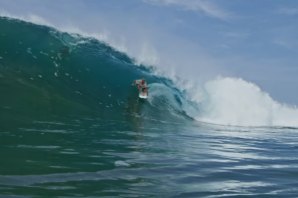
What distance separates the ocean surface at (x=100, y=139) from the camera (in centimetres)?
688

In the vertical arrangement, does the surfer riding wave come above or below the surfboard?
above

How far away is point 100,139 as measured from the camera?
36.5 feet

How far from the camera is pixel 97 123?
1448 cm

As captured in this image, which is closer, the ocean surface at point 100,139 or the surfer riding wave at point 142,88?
the ocean surface at point 100,139

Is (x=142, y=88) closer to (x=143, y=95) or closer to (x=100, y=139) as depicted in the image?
(x=143, y=95)

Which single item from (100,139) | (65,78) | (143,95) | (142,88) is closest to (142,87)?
(142,88)

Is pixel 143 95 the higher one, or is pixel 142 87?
pixel 142 87

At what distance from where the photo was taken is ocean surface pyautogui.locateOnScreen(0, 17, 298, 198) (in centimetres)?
688

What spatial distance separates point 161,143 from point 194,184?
4.71 metres

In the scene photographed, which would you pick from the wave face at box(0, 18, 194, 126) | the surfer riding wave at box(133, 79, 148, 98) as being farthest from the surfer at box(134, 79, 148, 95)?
the wave face at box(0, 18, 194, 126)

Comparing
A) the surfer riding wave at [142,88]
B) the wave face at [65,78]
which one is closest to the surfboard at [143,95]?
the surfer riding wave at [142,88]

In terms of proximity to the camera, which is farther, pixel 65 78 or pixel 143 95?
pixel 143 95

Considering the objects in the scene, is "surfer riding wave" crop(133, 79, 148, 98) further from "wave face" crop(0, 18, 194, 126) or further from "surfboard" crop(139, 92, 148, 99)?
"wave face" crop(0, 18, 194, 126)

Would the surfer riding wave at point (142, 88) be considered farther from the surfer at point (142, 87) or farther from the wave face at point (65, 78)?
the wave face at point (65, 78)
